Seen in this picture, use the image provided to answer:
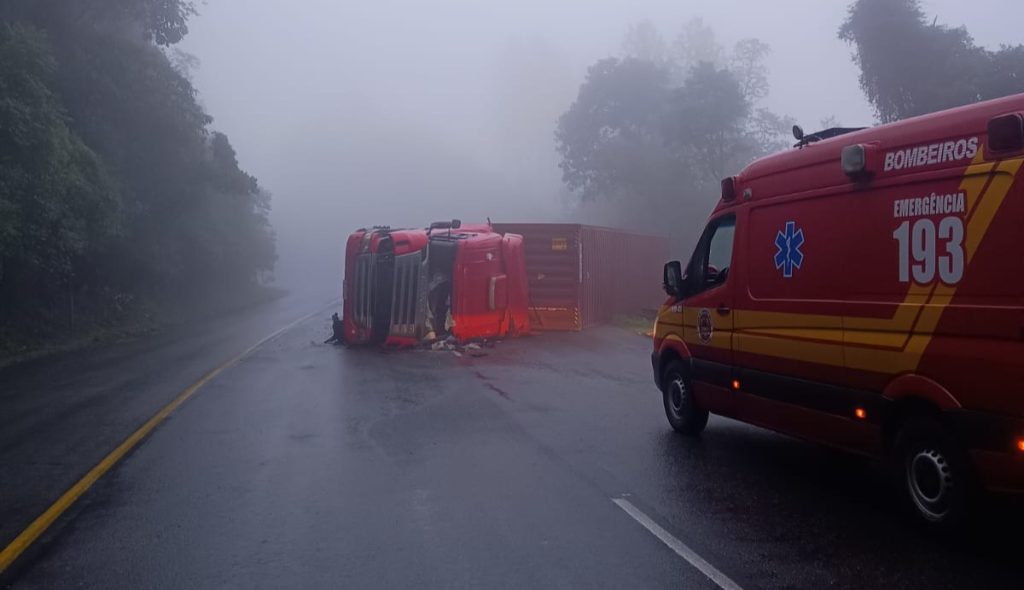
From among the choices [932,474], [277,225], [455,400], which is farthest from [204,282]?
[277,225]

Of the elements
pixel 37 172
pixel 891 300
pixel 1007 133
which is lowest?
pixel 891 300

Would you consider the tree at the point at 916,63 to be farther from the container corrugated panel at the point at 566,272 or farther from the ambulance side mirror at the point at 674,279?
the ambulance side mirror at the point at 674,279

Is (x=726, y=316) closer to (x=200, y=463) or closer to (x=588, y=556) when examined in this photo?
(x=588, y=556)

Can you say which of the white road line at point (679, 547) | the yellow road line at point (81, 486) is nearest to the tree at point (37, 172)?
the yellow road line at point (81, 486)

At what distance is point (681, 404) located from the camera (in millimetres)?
9023

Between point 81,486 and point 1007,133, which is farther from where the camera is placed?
point 81,486

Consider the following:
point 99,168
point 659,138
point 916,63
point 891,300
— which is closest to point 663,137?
point 659,138

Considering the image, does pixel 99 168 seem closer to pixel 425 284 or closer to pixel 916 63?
pixel 425 284

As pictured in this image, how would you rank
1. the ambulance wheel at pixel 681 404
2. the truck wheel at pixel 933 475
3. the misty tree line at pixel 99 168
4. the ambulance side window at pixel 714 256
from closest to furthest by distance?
the truck wheel at pixel 933 475, the ambulance side window at pixel 714 256, the ambulance wheel at pixel 681 404, the misty tree line at pixel 99 168

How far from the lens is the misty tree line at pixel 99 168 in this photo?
18.3 m

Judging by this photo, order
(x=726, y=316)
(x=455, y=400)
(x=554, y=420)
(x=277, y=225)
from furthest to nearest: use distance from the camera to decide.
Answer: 1. (x=277, y=225)
2. (x=455, y=400)
3. (x=554, y=420)
4. (x=726, y=316)

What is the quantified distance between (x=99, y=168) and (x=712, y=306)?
18.2 m

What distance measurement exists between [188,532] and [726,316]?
15.8ft

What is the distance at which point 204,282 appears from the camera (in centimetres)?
4119
